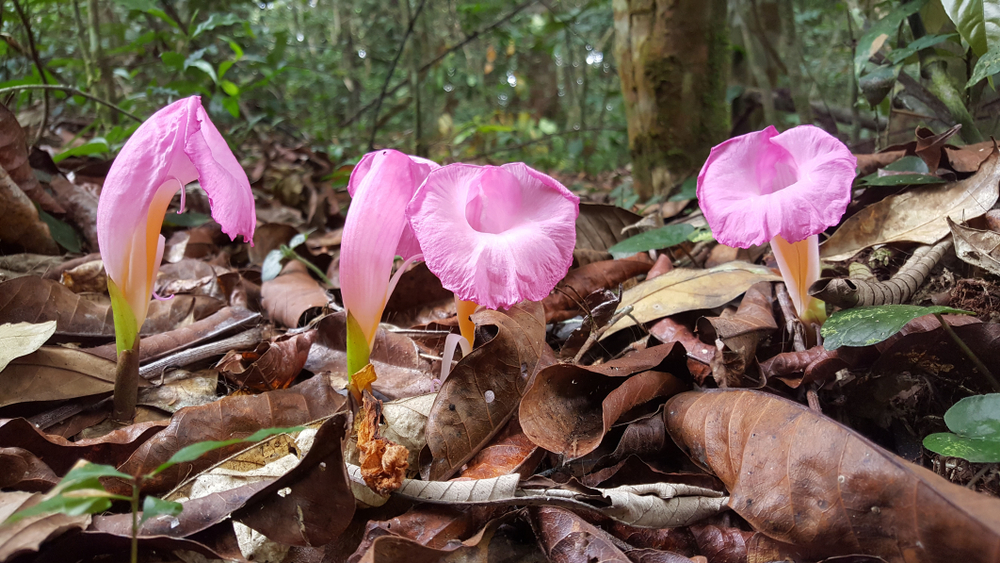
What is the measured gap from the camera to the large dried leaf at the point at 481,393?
114 cm

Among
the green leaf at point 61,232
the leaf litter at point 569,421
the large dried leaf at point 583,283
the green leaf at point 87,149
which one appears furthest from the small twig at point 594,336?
the green leaf at point 87,149

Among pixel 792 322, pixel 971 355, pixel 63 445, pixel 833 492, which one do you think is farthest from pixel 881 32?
pixel 63 445

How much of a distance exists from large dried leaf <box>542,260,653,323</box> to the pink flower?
2.01ft

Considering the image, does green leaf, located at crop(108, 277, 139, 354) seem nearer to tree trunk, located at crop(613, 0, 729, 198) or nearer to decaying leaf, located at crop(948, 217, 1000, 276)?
decaying leaf, located at crop(948, 217, 1000, 276)

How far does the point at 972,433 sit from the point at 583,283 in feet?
3.50

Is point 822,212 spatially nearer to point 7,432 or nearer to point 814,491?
point 814,491

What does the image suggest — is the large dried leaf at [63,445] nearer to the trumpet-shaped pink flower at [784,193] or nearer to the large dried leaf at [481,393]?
the large dried leaf at [481,393]

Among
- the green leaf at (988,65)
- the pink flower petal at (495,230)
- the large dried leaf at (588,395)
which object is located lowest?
the large dried leaf at (588,395)

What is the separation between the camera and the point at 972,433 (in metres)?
0.98

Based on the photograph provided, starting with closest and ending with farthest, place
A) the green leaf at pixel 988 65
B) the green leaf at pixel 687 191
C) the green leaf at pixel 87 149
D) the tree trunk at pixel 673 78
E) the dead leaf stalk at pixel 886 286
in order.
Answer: the dead leaf stalk at pixel 886 286 < the green leaf at pixel 988 65 < the green leaf at pixel 87 149 < the green leaf at pixel 687 191 < the tree trunk at pixel 673 78

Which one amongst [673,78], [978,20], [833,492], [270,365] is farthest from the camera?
[673,78]

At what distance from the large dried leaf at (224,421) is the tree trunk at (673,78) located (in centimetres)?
225

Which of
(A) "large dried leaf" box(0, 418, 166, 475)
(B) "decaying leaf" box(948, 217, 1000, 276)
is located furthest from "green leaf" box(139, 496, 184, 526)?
(B) "decaying leaf" box(948, 217, 1000, 276)

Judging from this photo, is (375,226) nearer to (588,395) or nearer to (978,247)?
(588,395)
